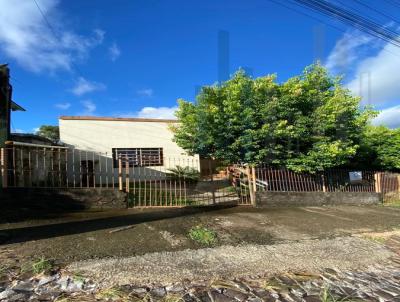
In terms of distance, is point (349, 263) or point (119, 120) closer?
point (349, 263)

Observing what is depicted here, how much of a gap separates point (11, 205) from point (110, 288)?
15.0 ft

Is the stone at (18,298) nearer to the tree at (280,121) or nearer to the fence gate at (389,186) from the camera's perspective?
the tree at (280,121)

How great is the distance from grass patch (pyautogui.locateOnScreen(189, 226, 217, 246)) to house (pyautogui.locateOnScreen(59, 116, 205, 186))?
1056cm

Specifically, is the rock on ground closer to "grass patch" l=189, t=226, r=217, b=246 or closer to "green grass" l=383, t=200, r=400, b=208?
"grass patch" l=189, t=226, r=217, b=246

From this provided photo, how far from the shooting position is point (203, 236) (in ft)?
19.1

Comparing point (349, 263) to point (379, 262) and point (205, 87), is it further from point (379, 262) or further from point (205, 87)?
point (205, 87)

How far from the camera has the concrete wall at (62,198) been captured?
282 inches

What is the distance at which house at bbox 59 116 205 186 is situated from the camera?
679 inches

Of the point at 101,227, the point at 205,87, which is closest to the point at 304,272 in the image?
the point at 101,227

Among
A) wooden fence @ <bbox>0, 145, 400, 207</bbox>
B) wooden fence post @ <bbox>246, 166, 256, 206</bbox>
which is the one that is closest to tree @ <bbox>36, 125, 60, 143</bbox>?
wooden fence @ <bbox>0, 145, 400, 207</bbox>

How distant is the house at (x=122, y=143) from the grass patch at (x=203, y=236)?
34.7ft

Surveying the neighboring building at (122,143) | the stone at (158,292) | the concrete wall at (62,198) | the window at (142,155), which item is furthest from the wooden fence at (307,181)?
the window at (142,155)

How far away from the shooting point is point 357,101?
12430mm

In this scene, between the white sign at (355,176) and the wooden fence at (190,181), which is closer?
the wooden fence at (190,181)
